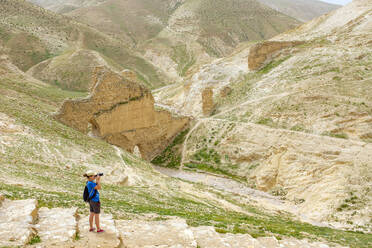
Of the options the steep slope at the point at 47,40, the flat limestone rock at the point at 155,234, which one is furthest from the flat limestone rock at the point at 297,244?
the steep slope at the point at 47,40

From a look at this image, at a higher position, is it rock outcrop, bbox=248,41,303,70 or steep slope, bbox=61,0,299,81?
steep slope, bbox=61,0,299,81

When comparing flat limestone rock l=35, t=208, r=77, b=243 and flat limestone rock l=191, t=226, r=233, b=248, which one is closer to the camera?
flat limestone rock l=35, t=208, r=77, b=243

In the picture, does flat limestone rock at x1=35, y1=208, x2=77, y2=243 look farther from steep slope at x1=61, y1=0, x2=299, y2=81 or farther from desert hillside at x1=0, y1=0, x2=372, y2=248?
steep slope at x1=61, y1=0, x2=299, y2=81

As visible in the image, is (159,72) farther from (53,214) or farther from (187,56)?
(53,214)

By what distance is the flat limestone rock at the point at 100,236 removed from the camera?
8727 mm

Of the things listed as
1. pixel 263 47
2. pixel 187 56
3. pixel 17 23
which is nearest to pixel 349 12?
pixel 263 47

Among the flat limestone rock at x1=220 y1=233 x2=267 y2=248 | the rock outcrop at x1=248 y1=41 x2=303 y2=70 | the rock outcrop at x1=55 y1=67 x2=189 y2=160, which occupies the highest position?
the rock outcrop at x1=248 y1=41 x2=303 y2=70

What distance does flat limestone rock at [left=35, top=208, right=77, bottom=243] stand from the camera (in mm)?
8648

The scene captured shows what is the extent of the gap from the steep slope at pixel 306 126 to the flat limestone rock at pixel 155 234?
58.8 ft

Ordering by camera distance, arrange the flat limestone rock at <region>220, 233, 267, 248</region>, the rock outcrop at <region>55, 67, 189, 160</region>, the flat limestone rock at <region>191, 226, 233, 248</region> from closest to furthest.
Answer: the flat limestone rock at <region>191, 226, 233, 248</region>
the flat limestone rock at <region>220, 233, 267, 248</region>
the rock outcrop at <region>55, 67, 189, 160</region>

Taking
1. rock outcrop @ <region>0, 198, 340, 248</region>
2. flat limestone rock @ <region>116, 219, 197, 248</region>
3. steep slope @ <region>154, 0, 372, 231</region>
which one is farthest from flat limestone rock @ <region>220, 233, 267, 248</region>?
steep slope @ <region>154, 0, 372, 231</region>

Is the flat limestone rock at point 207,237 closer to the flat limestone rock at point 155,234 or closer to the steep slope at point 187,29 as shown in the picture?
the flat limestone rock at point 155,234

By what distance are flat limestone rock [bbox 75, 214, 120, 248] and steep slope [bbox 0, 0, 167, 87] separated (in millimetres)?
84839

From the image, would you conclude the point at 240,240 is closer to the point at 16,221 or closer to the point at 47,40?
the point at 16,221
